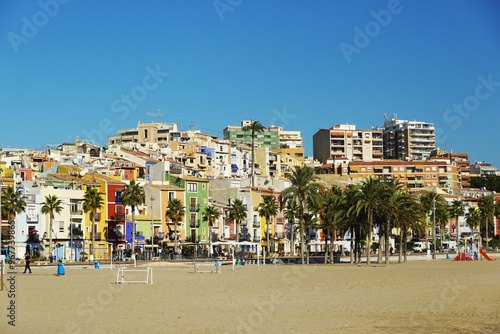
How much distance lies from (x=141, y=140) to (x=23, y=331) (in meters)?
138

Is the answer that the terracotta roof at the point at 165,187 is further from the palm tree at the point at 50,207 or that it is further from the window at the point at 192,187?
the palm tree at the point at 50,207

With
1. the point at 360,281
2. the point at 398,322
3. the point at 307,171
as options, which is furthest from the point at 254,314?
the point at 307,171

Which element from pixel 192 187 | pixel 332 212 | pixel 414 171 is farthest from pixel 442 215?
pixel 414 171

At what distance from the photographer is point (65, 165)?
3949 inches

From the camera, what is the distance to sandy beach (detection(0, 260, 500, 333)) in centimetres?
2417

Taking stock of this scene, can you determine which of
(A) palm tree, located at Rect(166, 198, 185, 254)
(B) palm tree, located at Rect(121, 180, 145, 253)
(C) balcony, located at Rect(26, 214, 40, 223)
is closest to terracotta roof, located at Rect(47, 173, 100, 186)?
(B) palm tree, located at Rect(121, 180, 145, 253)

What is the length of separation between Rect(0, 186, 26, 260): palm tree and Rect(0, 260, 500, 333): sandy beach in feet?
103

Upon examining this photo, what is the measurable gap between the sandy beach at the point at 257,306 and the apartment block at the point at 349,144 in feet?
491

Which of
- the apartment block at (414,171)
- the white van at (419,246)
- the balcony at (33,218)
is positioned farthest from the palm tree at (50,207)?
the apartment block at (414,171)

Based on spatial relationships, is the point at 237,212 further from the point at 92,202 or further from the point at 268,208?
the point at 92,202

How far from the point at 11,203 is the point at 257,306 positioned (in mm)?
50459

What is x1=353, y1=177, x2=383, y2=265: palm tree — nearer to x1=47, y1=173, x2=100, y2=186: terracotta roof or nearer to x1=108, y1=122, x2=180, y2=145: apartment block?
x1=47, y1=173, x2=100, y2=186: terracotta roof

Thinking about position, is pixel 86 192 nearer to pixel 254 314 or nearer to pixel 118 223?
pixel 118 223

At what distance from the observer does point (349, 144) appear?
19538 cm
